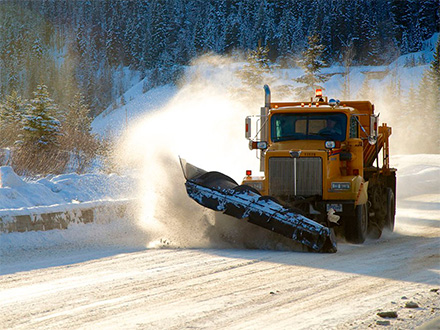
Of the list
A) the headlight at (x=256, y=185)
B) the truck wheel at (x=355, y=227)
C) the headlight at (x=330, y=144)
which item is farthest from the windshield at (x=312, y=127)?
the truck wheel at (x=355, y=227)

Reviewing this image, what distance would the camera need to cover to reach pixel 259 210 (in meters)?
9.21

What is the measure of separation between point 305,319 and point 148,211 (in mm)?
6993

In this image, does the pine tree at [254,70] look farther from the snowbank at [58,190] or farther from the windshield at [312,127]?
the windshield at [312,127]

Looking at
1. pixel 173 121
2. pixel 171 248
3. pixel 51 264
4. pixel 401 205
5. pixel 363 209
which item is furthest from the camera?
pixel 401 205

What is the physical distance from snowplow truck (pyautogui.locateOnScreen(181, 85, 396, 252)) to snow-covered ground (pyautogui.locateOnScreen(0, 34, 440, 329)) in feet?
1.39

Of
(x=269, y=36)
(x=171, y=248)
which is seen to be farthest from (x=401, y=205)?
(x=269, y=36)

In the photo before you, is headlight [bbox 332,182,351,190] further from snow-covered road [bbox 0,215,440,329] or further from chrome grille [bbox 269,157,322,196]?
snow-covered road [bbox 0,215,440,329]

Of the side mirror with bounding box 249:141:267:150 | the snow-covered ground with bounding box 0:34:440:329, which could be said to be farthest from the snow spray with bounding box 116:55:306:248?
the side mirror with bounding box 249:141:267:150

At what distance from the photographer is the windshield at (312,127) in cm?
1078

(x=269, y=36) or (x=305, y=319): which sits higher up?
(x=269, y=36)

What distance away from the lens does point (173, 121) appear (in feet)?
56.6

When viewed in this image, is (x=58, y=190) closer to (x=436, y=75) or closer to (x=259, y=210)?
(x=259, y=210)

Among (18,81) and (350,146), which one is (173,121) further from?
(18,81)

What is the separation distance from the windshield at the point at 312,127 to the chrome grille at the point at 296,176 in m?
0.92
